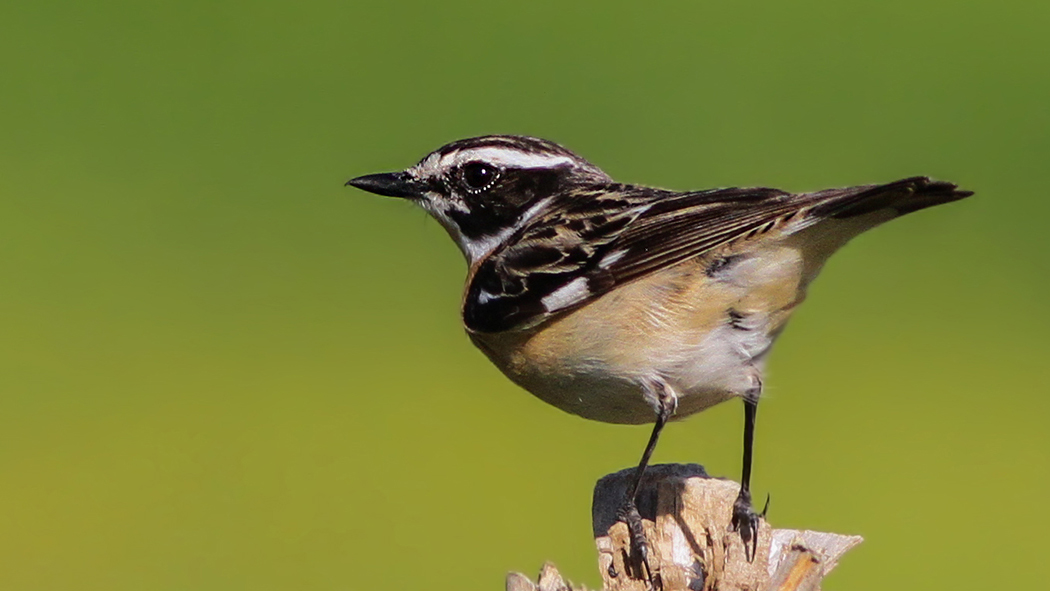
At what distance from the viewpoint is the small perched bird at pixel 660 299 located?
6.16 metres

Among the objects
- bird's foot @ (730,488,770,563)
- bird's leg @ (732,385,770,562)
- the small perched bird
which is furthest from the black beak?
bird's foot @ (730,488,770,563)

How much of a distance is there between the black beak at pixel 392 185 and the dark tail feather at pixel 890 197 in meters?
2.22

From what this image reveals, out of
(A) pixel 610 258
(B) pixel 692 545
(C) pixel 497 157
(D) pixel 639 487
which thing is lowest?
(B) pixel 692 545

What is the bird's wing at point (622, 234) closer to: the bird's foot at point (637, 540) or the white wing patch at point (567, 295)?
the white wing patch at point (567, 295)

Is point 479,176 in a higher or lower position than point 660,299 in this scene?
higher

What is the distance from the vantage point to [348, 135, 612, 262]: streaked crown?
734 centimetres

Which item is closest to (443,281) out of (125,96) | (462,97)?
(462,97)

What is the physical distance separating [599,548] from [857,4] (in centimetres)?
1165

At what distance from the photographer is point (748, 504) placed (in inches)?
238

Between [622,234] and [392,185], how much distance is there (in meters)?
1.45

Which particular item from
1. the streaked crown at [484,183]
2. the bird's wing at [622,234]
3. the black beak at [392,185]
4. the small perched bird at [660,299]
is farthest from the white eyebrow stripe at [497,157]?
the small perched bird at [660,299]

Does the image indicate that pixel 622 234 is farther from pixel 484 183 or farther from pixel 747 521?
pixel 747 521

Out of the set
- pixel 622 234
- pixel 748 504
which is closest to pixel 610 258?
pixel 622 234

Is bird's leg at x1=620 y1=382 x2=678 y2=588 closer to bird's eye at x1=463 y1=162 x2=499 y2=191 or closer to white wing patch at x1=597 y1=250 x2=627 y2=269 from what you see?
white wing patch at x1=597 y1=250 x2=627 y2=269
